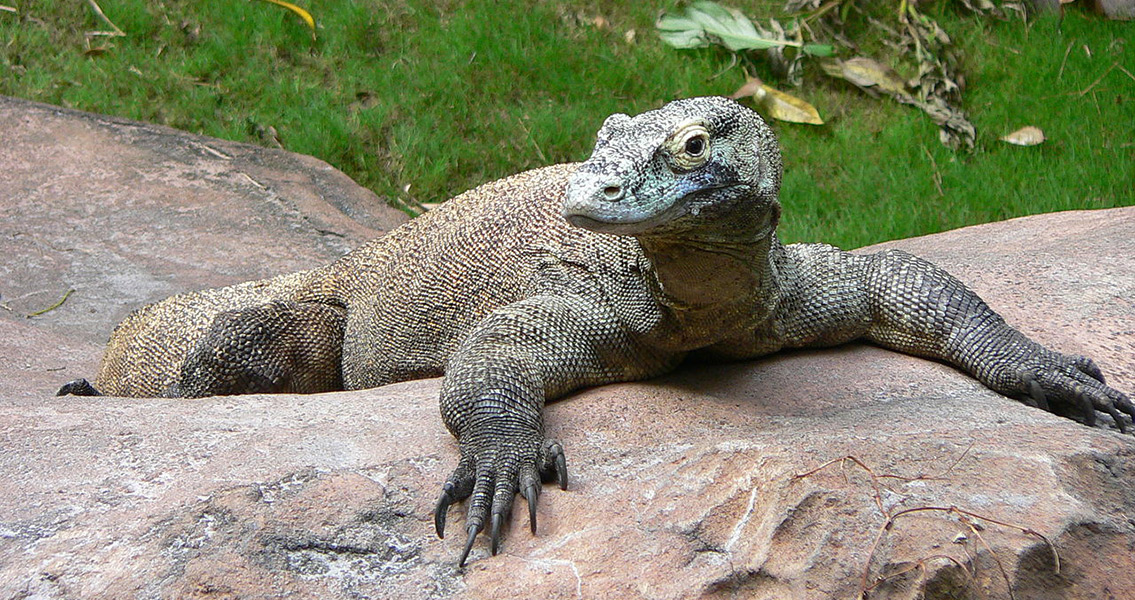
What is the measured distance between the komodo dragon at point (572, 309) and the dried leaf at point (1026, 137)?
125 inches

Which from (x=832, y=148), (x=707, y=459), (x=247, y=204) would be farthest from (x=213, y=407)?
(x=832, y=148)

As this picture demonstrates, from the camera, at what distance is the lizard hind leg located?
4.85 metres

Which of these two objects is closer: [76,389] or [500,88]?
[76,389]

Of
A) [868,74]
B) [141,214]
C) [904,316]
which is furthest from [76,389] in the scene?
[868,74]

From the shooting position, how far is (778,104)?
731 cm

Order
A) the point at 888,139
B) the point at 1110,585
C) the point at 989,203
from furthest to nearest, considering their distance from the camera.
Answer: the point at 888,139, the point at 989,203, the point at 1110,585

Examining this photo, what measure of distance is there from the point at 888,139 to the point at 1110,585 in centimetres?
462

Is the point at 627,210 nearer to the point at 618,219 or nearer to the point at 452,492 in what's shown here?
the point at 618,219

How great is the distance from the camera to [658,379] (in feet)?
12.3

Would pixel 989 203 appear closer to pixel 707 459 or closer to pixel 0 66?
pixel 707 459

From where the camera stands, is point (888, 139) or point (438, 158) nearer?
point (888, 139)

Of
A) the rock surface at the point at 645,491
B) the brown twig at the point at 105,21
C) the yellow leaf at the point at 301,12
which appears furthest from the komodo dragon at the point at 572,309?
the brown twig at the point at 105,21

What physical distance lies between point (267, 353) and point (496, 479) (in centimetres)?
223

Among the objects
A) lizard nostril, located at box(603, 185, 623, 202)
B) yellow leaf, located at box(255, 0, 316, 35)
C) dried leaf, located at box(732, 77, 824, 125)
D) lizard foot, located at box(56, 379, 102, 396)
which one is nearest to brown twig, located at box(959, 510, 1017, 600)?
lizard nostril, located at box(603, 185, 623, 202)
